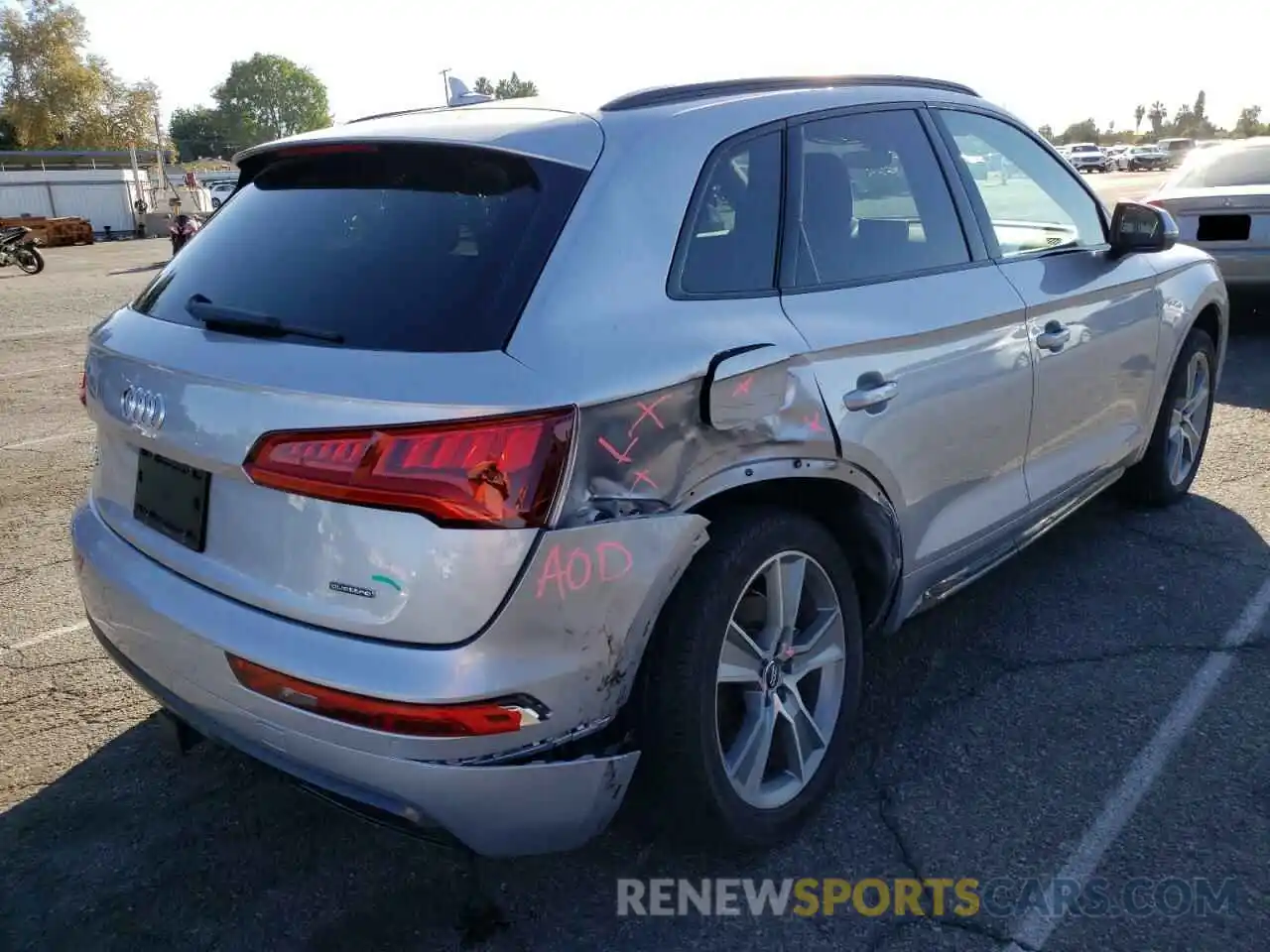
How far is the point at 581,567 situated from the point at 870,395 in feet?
3.32

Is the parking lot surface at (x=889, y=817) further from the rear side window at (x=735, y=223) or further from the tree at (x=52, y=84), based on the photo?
the tree at (x=52, y=84)

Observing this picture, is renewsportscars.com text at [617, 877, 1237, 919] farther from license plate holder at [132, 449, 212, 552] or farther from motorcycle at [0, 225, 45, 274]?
motorcycle at [0, 225, 45, 274]

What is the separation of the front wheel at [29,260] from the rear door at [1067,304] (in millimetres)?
23599

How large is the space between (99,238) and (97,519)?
4532 centimetres

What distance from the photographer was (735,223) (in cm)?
261

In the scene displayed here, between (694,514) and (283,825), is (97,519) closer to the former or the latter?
(283,825)

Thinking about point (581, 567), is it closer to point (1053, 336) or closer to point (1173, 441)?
point (1053, 336)

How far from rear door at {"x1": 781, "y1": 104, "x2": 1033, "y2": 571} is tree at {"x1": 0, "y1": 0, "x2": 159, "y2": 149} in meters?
85.2

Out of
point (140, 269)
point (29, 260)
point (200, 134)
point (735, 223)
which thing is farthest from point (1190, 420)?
point (200, 134)

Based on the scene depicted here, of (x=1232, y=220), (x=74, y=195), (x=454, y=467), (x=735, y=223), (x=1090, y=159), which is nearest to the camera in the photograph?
(x=454, y=467)

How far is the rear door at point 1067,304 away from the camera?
136 inches

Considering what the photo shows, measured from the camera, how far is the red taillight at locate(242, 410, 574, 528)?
6.49ft

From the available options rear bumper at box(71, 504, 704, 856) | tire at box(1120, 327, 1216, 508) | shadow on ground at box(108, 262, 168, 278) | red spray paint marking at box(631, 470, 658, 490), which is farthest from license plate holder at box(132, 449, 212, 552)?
shadow on ground at box(108, 262, 168, 278)

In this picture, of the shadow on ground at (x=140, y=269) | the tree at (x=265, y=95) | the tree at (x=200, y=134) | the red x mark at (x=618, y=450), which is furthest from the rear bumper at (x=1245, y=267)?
the tree at (x=265, y=95)
